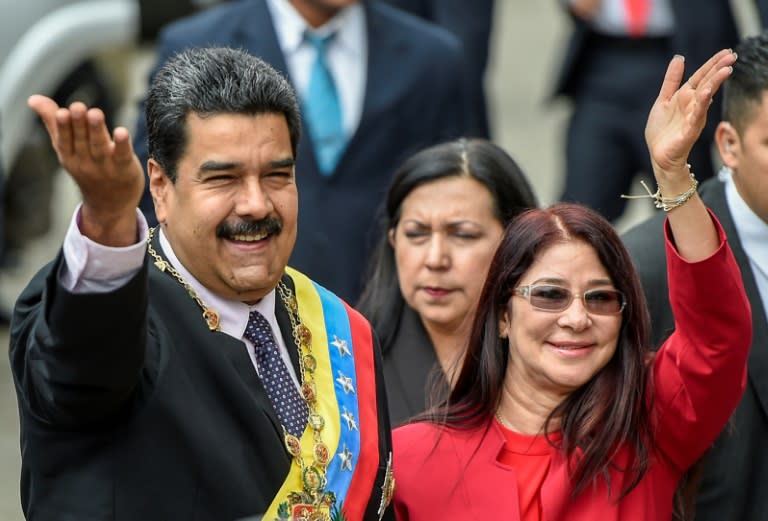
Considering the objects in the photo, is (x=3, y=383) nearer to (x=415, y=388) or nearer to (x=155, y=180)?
(x=415, y=388)

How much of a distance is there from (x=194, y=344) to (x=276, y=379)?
0.86 ft

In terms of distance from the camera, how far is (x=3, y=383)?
7.61m

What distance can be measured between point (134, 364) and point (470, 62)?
4923mm

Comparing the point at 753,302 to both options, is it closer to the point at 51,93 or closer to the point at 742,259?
the point at 742,259

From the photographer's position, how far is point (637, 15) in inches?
266

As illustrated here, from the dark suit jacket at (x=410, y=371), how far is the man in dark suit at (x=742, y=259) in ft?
2.00

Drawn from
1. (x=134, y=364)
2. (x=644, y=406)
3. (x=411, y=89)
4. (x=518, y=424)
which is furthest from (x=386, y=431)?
(x=411, y=89)

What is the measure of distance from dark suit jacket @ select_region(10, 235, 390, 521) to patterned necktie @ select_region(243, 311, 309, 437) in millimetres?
76

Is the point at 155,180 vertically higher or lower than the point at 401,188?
higher

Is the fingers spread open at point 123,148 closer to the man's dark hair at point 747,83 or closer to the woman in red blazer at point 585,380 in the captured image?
the woman in red blazer at point 585,380

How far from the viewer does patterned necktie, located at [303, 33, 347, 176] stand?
6129 millimetres

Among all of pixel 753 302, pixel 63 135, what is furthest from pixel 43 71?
pixel 63 135

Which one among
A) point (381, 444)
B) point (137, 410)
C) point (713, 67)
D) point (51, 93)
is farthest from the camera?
point (51, 93)

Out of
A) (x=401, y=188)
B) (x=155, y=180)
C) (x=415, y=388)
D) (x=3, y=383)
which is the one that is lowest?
(x=3, y=383)
